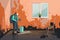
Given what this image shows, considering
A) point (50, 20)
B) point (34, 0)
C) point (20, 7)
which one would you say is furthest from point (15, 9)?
point (50, 20)

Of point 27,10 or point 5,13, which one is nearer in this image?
point 5,13

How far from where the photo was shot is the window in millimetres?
17281

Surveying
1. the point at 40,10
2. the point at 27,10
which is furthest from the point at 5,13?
the point at 40,10

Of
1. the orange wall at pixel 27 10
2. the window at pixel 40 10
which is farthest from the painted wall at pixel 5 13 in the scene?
the window at pixel 40 10

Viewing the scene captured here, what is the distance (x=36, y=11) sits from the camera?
57.0 ft

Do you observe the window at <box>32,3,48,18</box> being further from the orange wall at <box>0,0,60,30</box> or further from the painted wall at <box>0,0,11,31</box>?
the painted wall at <box>0,0,11,31</box>

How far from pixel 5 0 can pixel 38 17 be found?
2.55 metres

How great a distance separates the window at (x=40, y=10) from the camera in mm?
17281

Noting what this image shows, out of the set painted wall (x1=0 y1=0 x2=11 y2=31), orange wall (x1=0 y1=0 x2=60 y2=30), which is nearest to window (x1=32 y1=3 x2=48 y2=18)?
orange wall (x1=0 y1=0 x2=60 y2=30)

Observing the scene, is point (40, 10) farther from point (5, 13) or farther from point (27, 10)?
point (5, 13)

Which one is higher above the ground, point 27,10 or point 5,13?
point 27,10

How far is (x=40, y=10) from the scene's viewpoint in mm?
17266

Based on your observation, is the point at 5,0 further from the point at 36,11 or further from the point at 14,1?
the point at 36,11

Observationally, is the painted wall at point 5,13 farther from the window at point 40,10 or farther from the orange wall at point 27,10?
the window at point 40,10
